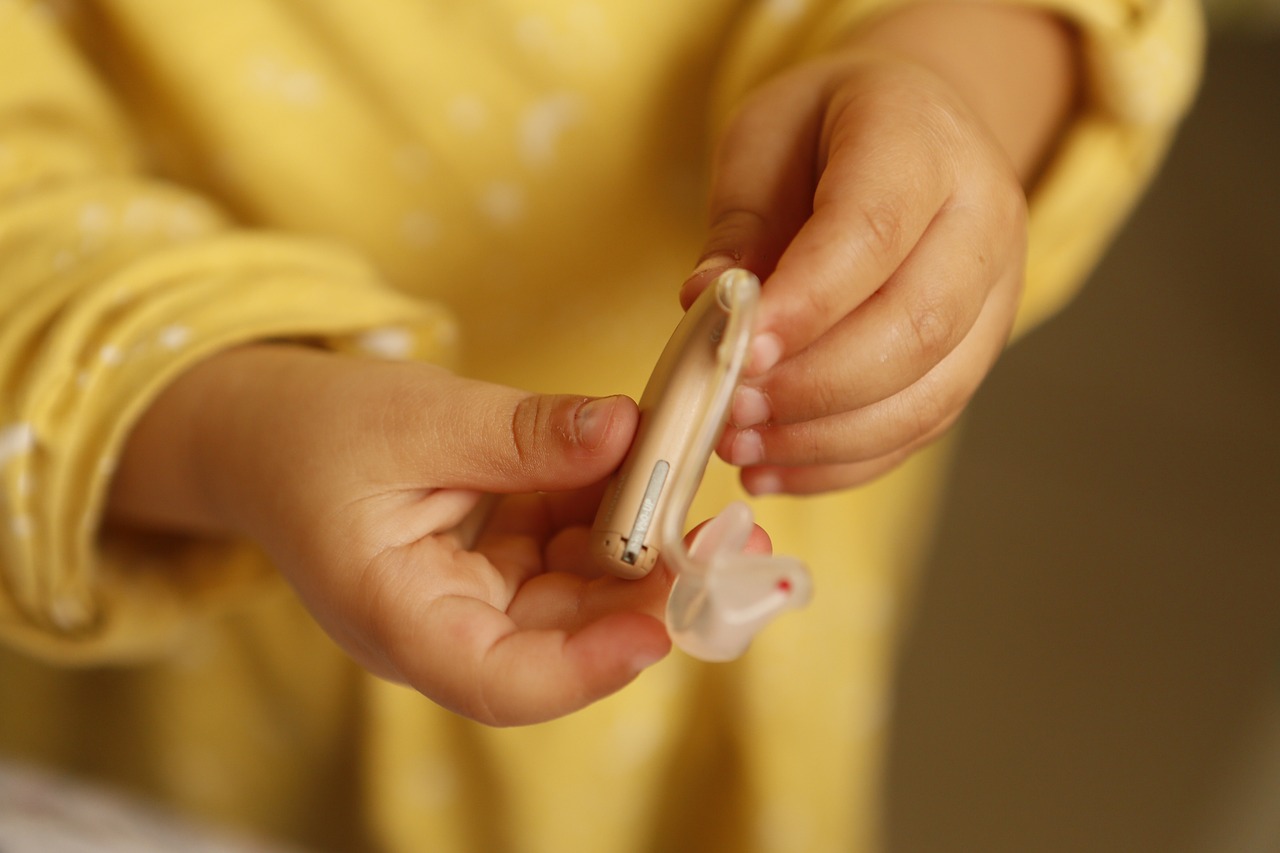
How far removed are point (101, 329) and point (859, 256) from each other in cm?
22

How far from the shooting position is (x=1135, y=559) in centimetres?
62

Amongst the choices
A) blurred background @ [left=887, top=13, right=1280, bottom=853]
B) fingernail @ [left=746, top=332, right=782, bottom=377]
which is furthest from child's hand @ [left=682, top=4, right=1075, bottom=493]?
blurred background @ [left=887, top=13, right=1280, bottom=853]

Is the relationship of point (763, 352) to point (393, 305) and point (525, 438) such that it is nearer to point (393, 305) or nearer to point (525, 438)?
point (525, 438)

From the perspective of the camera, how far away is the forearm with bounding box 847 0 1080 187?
317 millimetres

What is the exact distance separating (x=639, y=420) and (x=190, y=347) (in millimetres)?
155

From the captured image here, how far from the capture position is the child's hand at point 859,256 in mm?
210

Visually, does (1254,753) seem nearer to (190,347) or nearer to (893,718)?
(893,718)

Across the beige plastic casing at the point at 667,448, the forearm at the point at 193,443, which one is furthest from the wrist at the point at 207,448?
the beige plastic casing at the point at 667,448

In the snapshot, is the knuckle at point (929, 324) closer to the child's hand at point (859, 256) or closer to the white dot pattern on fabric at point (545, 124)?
the child's hand at point (859, 256)

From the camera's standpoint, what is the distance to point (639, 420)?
21cm

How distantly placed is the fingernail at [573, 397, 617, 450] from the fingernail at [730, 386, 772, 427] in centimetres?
3

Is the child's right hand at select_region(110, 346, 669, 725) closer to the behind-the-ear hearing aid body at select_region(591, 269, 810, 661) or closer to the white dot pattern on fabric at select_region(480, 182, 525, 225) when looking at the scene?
the behind-the-ear hearing aid body at select_region(591, 269, 810, 661)

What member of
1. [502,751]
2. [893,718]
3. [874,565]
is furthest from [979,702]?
[502,751]

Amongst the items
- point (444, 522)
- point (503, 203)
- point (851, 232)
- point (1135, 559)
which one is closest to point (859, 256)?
point (851, 232)
